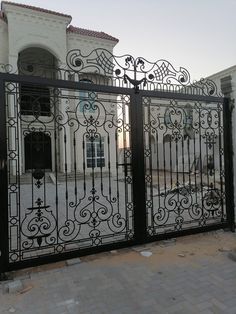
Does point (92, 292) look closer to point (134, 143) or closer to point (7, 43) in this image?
point (134, 143)

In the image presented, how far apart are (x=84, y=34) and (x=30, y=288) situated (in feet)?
54.3

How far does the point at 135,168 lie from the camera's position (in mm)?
4160

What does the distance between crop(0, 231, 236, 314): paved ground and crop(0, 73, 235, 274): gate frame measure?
125 mm

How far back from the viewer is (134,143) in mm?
4164

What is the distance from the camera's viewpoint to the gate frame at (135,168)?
3303 millimetres

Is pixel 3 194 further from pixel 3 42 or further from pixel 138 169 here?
pixel 3 42

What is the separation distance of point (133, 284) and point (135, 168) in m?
1.71

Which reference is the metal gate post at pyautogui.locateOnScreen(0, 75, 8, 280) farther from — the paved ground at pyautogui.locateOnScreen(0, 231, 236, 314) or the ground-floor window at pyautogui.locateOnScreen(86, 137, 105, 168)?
the ground-floor window at pyautogui.locateOnScreen(86, 137, 105, 168)

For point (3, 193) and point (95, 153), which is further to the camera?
point (95, 153)

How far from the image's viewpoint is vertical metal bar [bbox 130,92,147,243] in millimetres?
4133

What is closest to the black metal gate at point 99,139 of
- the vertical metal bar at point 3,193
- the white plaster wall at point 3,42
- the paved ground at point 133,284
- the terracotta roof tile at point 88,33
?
the vertical metal bar at point 3,193

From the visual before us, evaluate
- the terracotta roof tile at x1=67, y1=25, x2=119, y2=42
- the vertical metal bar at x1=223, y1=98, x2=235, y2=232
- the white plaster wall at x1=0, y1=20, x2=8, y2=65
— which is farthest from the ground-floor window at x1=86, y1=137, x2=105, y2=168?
the terracotta roof tile at x1=67, y1=25, x2=119, y2=42

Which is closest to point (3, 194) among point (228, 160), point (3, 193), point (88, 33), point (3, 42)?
point (3, 193)

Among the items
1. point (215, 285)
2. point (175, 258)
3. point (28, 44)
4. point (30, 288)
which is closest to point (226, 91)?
point (175, 258)
